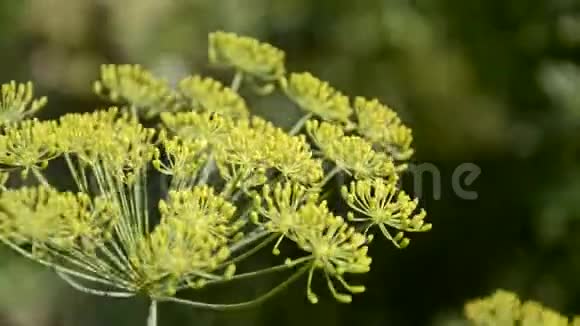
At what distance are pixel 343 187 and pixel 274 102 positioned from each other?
772 millimetres

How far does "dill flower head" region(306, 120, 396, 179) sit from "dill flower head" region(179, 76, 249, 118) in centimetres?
12

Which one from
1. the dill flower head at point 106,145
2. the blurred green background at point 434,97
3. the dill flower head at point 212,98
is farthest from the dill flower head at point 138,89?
the blurred green background at point 434,97

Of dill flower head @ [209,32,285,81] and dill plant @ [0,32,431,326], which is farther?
dill flower head @ [209,32,285,81]

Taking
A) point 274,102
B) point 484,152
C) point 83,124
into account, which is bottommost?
point 83,124

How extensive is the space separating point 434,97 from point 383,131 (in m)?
0.94

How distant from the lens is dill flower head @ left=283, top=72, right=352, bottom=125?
0.81 meters

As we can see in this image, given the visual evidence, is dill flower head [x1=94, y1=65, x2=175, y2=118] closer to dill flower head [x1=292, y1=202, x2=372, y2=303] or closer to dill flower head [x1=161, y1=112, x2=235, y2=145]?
dill flower head [x1=161, y1=112, x2=235, y2=145]

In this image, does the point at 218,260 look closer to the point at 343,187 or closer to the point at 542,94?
the point at 343,187

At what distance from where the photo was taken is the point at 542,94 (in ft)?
5.31

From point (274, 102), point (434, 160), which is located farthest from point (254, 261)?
point (434, 160)

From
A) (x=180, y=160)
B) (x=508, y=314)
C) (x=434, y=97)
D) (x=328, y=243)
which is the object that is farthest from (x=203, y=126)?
(x=434, y=97)

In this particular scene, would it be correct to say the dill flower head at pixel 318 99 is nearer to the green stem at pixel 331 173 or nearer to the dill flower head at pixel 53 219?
the green stem at pixel 331 173

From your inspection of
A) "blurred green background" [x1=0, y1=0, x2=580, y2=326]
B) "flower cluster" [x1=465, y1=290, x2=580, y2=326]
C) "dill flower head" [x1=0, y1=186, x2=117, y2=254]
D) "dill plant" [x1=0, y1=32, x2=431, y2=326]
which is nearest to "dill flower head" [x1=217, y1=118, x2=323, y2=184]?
"dill plant" [x1=0, y1=32, x2=431, y2=326]

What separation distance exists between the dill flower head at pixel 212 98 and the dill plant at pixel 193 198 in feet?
0.19
